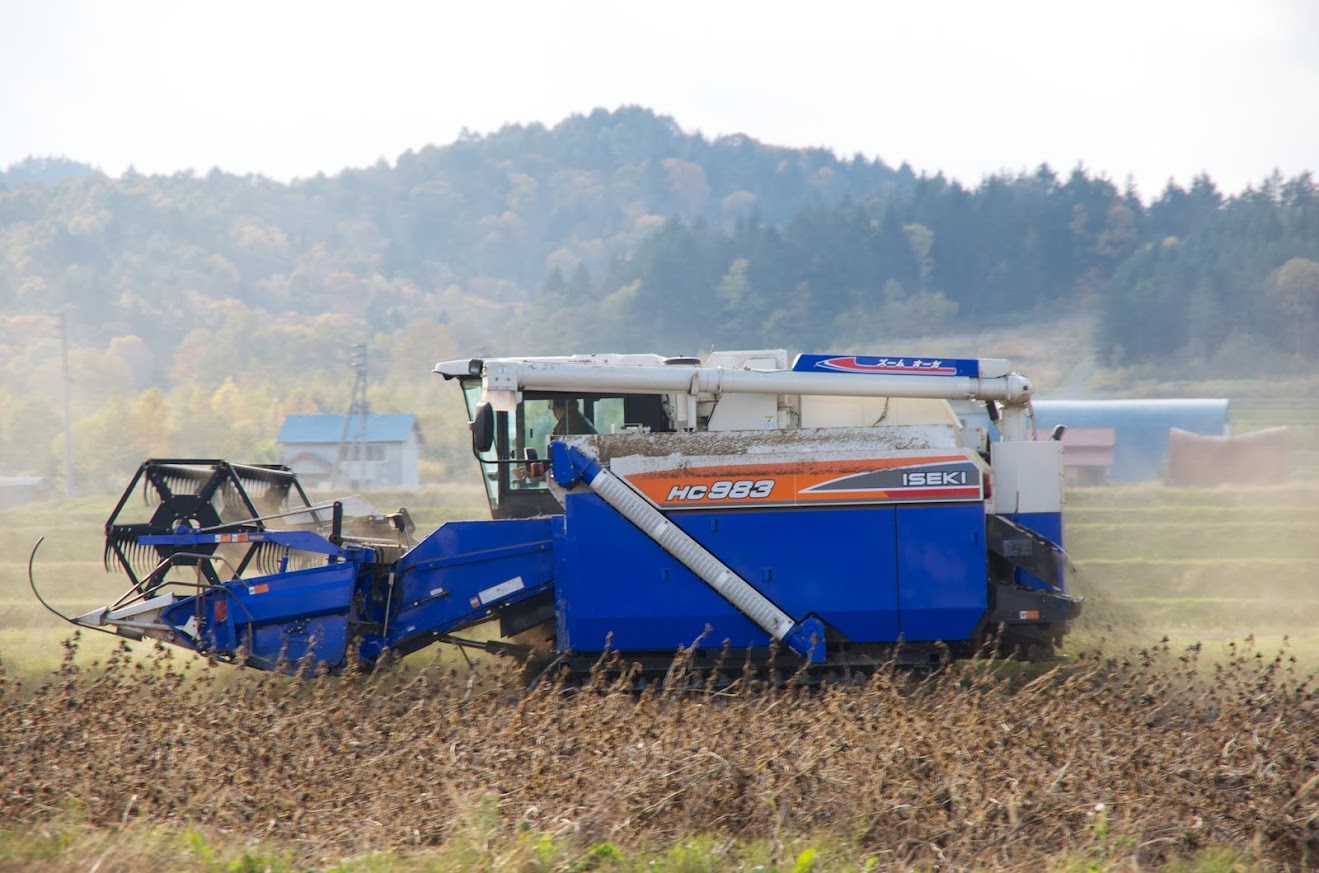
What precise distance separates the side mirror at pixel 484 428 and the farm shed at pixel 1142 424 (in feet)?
129

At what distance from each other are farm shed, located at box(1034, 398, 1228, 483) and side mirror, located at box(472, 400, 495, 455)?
39.3 meters

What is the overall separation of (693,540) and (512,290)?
119092mm

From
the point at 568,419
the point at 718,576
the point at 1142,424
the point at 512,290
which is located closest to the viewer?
the point at 718,576

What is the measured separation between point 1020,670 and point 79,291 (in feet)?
313

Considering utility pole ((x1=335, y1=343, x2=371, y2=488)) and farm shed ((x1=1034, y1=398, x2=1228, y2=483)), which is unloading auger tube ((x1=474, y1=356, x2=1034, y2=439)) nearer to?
farm shed ((x1=1034, y1=398, x2=1228, y2=483))

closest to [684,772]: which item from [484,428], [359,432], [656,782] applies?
[656,782]

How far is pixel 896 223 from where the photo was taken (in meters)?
88.4

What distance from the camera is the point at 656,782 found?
609 centimetres

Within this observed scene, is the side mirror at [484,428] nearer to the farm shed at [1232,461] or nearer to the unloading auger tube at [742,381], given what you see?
the unloading auger tube at [742,381]

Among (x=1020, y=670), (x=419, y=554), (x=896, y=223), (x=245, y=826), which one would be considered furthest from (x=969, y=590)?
(x=896, y=223)

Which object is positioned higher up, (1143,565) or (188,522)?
(188,522)

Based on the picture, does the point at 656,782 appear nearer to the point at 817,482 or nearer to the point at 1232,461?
the point at 817,482

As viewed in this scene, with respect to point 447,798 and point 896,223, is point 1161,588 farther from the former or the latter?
point 896,223

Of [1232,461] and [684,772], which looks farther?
[1232,461]
